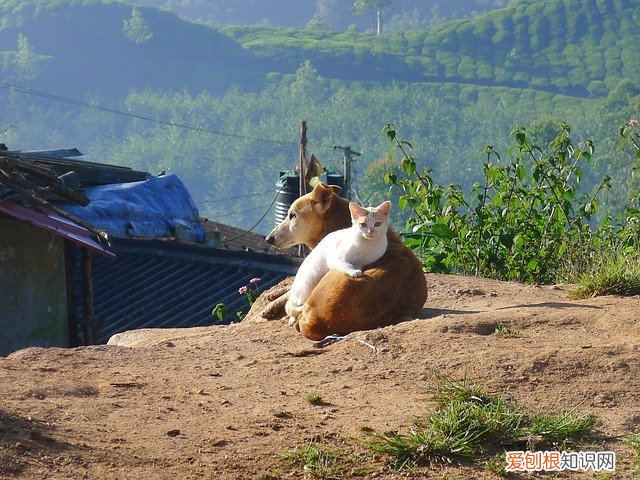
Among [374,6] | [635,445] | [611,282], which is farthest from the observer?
[374,6]

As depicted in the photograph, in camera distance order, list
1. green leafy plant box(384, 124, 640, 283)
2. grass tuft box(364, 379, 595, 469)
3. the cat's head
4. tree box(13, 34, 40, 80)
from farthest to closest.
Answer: tree box(13, 34, 40, 80)
green leafy plant box(384, 124, 640, 283)
the cat's head
grass tuft box(364, 379, 595, 469)

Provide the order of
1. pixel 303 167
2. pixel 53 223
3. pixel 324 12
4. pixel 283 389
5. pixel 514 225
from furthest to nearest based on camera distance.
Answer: pixel 324 12 < pixel 303 167 < pixel 53 223 < pixel 514 225 < pixel 283 389

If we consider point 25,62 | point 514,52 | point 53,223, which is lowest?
point 53,223

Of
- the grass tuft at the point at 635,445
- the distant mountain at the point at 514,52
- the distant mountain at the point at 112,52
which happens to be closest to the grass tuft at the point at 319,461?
the grass tuft at the point at 635,445

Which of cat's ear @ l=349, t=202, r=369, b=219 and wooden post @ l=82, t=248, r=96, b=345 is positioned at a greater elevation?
cat's ear @ l=349, t=202, r=369, b=219

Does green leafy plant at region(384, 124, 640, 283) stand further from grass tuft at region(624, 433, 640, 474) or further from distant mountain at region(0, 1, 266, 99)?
distant mountain at region(0, 1, 266, 99)

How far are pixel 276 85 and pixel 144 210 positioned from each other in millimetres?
78296

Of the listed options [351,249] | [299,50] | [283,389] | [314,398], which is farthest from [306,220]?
[299,50]

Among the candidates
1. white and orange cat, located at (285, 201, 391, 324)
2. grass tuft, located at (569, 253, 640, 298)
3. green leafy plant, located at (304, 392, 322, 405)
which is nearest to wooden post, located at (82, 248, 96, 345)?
white and orange cat, located at (285, 201, 391, 324)

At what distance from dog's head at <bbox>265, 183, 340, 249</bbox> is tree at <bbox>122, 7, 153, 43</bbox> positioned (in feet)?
311

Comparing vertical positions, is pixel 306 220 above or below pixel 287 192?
above

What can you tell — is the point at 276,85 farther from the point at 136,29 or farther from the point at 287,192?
the point at 287,192

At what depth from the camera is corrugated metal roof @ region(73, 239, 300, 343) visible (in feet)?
43.9

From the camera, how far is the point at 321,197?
765cm
